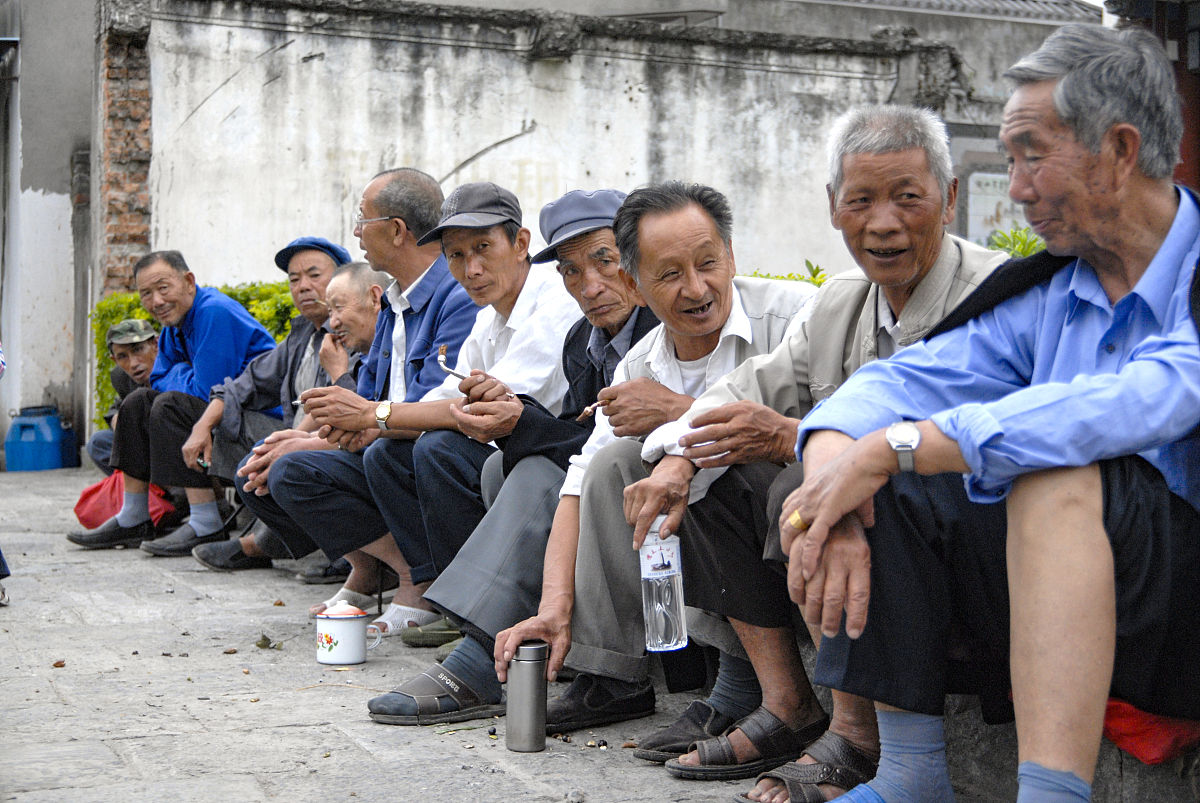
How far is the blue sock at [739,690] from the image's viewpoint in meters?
3.38

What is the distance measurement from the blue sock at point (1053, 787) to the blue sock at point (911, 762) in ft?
1.41

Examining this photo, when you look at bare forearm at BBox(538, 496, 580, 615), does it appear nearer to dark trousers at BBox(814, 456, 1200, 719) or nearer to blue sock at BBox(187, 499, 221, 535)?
dark trousers at BBox(814, 456, 1200, 719)

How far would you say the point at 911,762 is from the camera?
2.57 metres

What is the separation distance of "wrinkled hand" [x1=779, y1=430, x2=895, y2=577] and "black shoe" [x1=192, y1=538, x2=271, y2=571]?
5.07 m

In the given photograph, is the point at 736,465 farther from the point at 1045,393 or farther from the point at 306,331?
the point at 306,331

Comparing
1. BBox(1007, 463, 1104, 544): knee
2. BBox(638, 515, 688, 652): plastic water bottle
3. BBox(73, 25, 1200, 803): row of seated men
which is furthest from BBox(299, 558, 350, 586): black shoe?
BBox(1007, 463, 1104, 544): knee

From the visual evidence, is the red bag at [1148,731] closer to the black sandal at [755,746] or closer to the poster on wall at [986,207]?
the black sandal at [755,746]

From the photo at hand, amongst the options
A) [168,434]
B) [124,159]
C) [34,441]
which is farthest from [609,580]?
[34,441]

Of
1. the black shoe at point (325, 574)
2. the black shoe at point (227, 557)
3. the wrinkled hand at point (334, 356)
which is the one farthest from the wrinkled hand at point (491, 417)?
the black shoe at point (227, 557)

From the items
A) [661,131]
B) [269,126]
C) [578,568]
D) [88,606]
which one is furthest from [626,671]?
[661,131]

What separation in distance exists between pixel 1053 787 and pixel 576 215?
99.2 inches

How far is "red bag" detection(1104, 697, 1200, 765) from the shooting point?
94.2 inches

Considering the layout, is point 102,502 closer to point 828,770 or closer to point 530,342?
point 530,342

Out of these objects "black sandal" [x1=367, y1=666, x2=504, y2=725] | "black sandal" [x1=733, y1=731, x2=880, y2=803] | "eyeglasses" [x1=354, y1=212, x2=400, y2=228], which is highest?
"eyeglasses" [x1=354, y1=212, x2=400, y2=228]
